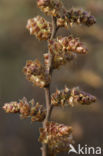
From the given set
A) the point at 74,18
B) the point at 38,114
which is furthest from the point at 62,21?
the point at 38,114

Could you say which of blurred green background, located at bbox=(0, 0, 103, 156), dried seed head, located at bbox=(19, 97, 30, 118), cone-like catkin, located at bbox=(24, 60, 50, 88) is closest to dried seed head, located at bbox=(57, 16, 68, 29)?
cone-like catkin, located at bbox=(24, 60, 50, 88)

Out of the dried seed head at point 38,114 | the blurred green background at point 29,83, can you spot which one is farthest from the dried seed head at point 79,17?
the blurred green background at point 29,83

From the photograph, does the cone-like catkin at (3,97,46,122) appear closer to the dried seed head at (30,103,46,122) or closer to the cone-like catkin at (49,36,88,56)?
the dried seed head at (30,103,46,122)

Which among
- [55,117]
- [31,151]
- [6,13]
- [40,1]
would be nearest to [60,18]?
[40,1]

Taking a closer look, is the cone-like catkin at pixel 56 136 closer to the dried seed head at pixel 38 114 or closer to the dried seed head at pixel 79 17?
A: the dried seed head at pixel 38 114

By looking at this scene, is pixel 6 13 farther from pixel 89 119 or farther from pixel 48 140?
pixel 48 140
